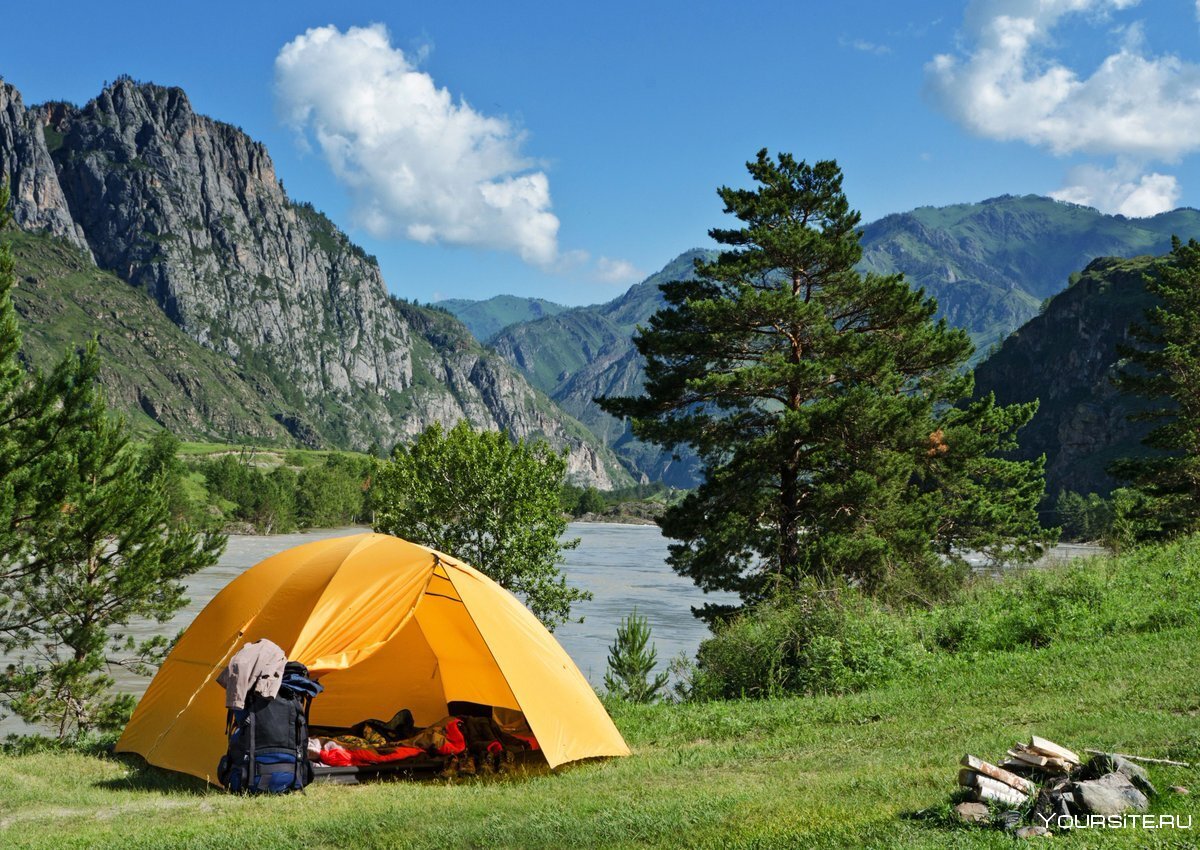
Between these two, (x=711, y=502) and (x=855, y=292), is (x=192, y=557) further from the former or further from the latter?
(x=855, y=292)

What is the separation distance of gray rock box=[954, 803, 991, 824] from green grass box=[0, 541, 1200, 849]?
0.18 m

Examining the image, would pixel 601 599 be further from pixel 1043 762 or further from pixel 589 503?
pixel 589 503

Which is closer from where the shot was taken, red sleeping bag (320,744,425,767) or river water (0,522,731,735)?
red sleeping bag (320,744,425,767)

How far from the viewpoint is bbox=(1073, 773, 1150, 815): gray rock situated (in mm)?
6117

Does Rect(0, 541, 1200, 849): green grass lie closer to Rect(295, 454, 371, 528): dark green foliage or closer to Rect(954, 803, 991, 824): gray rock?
Rect(954, 803, 991, 824): gray rock

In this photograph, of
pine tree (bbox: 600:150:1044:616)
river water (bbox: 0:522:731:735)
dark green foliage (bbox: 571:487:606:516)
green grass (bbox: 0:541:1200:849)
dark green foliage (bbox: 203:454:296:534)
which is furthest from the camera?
dark green foliage (bbox: 571:487:606:516)

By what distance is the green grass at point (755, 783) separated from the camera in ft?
22.6

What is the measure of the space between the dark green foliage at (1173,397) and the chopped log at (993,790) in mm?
25049

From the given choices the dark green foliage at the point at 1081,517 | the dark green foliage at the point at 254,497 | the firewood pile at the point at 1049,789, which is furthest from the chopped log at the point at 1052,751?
the dark green foliage at the point at 254,497

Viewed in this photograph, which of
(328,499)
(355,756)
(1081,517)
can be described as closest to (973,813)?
(355,756)

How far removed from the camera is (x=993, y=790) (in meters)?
6.49

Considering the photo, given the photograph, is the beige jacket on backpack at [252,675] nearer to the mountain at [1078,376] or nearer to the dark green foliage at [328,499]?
the dark green foliage at [328,499]

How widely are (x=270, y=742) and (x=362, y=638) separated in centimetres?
198

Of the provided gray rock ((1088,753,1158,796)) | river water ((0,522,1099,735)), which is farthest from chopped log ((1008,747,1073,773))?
river water ((0,522,1099,735))
